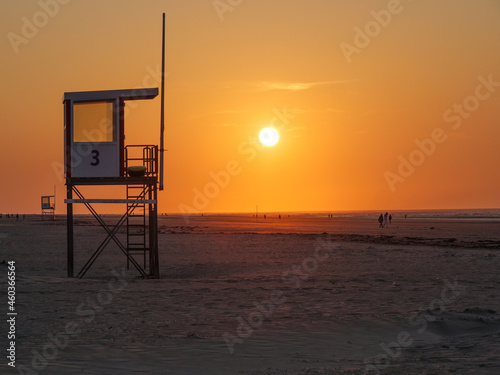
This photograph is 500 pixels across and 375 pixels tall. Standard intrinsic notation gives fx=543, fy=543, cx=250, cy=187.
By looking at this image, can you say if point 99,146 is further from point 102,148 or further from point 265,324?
point 265,324

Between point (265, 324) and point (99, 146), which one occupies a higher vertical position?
point (99, 146)

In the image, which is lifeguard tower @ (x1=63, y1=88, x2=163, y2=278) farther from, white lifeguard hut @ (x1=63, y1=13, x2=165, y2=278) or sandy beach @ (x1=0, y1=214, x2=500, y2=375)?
sandy beach @ (x1=0, y1=214, x2=500, y2=375)

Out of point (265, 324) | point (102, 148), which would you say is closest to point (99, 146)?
point (102, 148)

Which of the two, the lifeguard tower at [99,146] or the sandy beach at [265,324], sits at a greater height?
the lifeguard tower at [99,146]

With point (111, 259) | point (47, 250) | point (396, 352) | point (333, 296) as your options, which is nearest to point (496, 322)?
point (396, 352)

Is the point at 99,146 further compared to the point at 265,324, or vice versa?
the point at 99,146

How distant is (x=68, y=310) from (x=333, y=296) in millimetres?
7107

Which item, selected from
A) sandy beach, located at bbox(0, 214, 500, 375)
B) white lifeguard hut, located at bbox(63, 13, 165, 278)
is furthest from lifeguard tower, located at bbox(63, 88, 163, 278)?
sandy beach, located at bbox(0, 214, 500, 375)

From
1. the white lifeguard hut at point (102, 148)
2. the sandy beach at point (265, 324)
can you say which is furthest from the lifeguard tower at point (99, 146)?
the sandy beach at point (265, 324)

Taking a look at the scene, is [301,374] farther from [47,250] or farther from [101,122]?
[47,250]

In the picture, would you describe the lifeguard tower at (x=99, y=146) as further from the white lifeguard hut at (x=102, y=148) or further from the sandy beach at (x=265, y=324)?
the sandy beach at (x=265, y=324)

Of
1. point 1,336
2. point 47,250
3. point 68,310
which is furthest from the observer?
point 47,250

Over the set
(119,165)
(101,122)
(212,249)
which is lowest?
(212,249)

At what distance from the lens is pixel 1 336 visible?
10.5m
